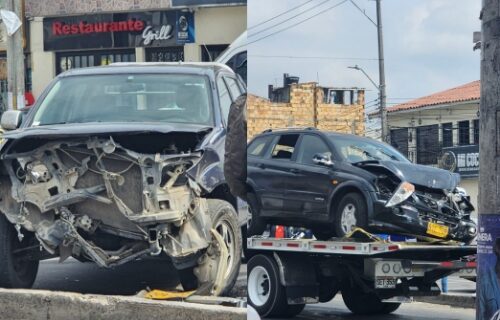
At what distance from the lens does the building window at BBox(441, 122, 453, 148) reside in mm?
3281

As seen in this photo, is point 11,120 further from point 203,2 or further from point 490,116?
point 490,116

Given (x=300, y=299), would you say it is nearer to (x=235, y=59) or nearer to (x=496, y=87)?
(x=235, y=59)

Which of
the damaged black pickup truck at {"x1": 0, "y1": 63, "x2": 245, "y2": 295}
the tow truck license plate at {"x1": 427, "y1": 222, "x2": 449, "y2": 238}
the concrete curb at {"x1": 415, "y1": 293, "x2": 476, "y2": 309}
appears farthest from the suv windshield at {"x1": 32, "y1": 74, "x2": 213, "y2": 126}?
the concrete curb at {"x1": 415, "y1": 293, "x2": 476, "y2": 309}

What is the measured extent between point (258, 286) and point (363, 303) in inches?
21.1

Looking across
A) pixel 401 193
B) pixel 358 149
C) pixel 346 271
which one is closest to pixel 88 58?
pixel 358 149

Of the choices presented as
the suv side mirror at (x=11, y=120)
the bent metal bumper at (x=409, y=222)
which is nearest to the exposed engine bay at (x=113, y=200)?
the suv side mirror at (x=11, y=120)

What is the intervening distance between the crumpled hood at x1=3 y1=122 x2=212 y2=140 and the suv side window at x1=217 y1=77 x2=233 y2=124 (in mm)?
133

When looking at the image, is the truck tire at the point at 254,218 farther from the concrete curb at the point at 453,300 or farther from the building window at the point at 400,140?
the concrete curb at the point at 453,300

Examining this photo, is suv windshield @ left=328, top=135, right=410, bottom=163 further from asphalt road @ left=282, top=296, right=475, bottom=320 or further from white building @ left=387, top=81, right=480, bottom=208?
asphalt road @ left=282, top=296, right=475, bottom=320

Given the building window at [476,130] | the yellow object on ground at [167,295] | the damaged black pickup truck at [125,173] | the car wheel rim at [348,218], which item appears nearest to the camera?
the building window at [476,130]

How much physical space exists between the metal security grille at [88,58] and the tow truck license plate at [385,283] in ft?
6.14

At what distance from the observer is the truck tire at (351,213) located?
11.4 feet

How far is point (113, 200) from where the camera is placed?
14.6 feet

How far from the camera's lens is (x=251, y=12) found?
Answer: 343cm
